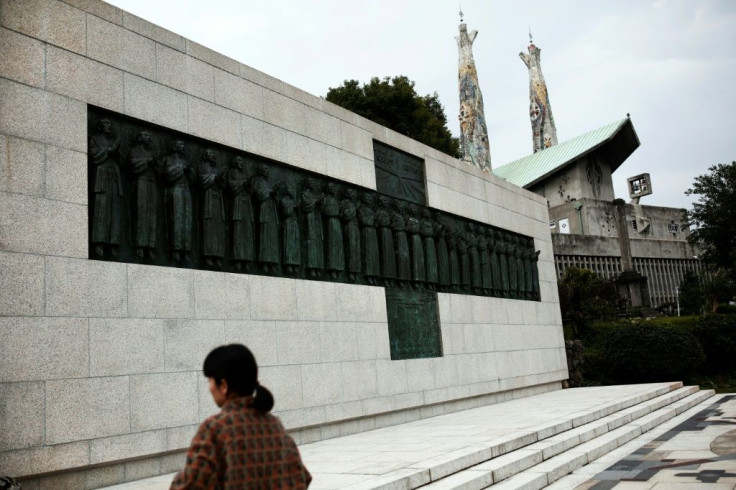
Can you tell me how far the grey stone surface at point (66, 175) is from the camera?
6.04 metres

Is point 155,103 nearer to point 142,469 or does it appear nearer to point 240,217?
point 240,217

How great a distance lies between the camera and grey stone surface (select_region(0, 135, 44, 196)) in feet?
18.7

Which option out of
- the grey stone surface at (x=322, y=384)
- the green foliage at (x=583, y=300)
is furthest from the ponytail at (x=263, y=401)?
the green foliage at (x=583, y=300)

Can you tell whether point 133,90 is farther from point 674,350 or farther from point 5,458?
point 674,350

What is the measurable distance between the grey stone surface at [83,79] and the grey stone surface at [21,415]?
2705 mm

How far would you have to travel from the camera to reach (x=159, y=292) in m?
6.81

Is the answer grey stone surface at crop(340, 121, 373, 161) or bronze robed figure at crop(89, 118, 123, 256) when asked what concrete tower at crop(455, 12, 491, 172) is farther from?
bronze robed figure at crop(89, 118, 123, 256)

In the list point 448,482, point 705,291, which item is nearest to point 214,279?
point 448,482

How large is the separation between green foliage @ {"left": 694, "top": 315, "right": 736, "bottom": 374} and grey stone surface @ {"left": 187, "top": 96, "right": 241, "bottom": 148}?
16.0 meters

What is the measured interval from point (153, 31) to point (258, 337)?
3.63 meters

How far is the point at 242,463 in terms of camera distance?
2336mm

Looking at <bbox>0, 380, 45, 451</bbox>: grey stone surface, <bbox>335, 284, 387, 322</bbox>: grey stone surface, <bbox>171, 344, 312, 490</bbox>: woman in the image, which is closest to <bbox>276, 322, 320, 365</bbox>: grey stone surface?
<bbox>335, 284, 387, 322</bbox>: grey stone surface

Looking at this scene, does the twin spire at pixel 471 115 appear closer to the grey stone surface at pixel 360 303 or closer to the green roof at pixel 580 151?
the green roof at pixel 580 151

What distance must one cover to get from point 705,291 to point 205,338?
27908 mm
